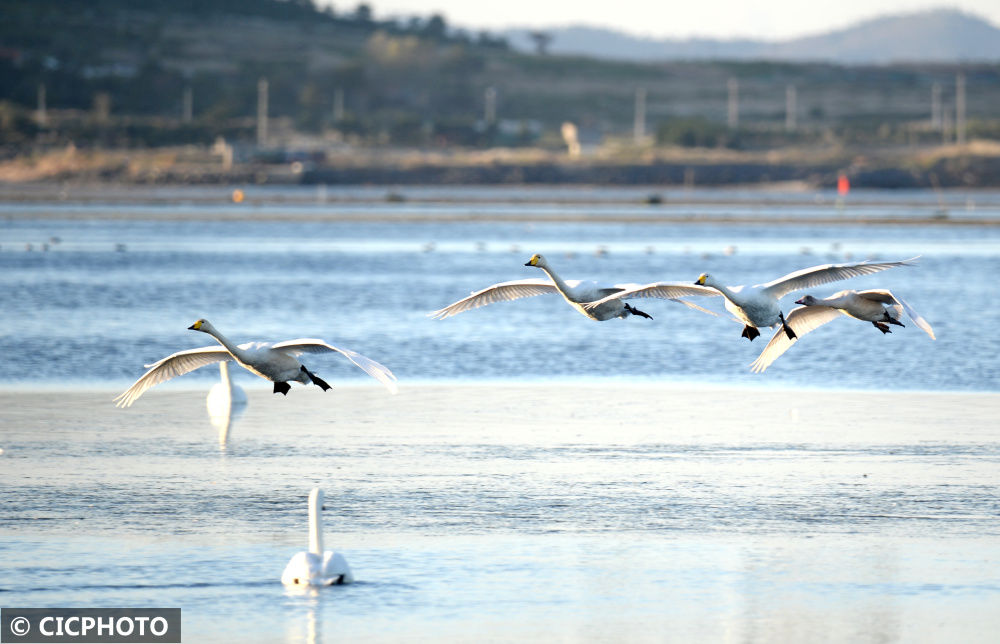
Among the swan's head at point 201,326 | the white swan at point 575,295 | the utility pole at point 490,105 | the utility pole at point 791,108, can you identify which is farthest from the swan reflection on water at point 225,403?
the utility pole at point 490,105

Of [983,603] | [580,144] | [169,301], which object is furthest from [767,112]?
[983,603]

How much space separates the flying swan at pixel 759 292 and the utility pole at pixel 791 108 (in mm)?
112661

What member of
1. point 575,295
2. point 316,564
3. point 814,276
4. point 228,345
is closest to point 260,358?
point 228,345

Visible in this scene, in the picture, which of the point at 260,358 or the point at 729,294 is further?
the point at 260,358

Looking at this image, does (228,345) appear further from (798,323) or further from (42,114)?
(42,114)

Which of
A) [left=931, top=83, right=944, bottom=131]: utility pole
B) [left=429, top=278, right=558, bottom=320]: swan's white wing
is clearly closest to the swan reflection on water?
[left=429, top=278, right=558, bottom=320]: swan's white wing

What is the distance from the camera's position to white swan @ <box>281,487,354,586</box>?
1303 cm

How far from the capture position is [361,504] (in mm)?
16297

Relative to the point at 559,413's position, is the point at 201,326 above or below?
above

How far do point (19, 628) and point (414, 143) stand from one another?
112 meters

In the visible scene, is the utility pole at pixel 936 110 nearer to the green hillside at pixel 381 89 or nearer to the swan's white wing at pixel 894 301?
the green hillside at pixel 381 89

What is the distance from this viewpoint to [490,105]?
464 ft

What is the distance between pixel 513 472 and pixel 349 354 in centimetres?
451

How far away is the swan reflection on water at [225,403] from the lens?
21422 mm
